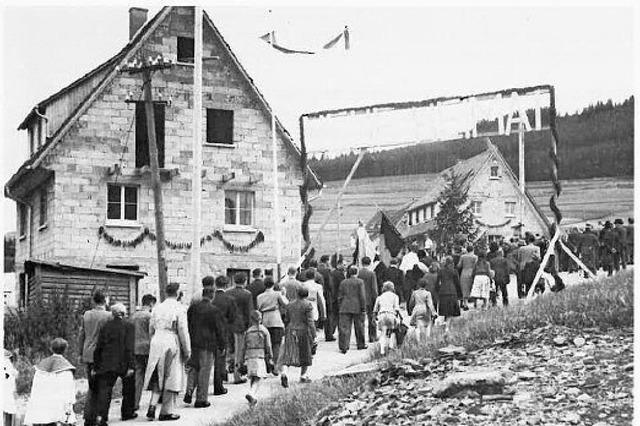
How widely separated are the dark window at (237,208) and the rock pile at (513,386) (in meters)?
12.2

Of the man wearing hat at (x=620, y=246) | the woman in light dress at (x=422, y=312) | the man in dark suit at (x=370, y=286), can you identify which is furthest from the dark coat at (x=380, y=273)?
the man wearing hat at (x=620, y=246)

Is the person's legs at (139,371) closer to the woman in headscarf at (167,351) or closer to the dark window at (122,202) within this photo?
the woman in headscarf at (167,351)

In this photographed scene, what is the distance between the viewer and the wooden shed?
19.7m

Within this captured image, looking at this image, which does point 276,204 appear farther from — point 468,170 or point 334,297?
point 468,170

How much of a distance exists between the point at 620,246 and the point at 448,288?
299 cm

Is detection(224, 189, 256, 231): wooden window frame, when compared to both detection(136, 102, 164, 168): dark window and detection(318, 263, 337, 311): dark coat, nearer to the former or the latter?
detection(136, 102, 164, 168): dark window

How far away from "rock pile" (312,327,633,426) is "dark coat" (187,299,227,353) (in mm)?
2102

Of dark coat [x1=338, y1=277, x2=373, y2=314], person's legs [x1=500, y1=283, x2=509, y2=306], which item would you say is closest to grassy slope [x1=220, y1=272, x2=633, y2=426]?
dark coat [x1=338, y1=277, x2=373, y2=314]

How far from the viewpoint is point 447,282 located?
18266 millimetres

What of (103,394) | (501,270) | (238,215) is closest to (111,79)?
(238,215)

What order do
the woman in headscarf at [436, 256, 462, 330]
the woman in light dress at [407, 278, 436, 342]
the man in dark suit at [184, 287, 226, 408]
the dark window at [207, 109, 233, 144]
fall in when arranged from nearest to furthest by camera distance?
1. the man in dark suit at [184, 287, 226, 408]
2. the woman in light dress at [407, 278, 436, 342]
3. the woman in headscarf at [436, 256, 462, 330]
4. the dark window at [207, 109, 233, 144]

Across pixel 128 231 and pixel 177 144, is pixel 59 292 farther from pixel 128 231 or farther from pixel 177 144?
pixel 177 144

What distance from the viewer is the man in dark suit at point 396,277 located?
19.8 m

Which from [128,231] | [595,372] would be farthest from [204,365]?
[128,231]
